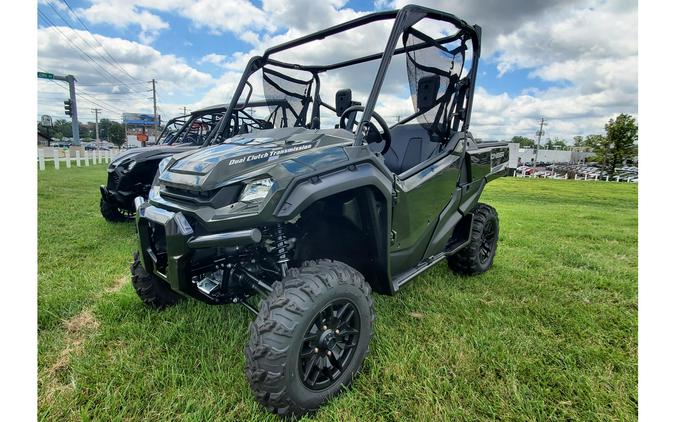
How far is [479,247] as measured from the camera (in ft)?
12.9

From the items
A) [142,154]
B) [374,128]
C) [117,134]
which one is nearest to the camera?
[374,128]

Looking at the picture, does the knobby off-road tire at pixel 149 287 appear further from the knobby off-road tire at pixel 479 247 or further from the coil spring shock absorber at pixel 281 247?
the knobby off-road tire at pixel 479 247

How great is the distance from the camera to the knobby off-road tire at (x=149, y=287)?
287 cm

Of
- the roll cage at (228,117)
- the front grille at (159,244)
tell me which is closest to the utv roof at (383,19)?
the roll cage at (228,117)

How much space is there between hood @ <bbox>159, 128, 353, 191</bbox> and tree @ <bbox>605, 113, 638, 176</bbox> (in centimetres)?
4598

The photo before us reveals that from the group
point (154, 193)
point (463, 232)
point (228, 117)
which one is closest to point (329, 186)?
point (154, 193)

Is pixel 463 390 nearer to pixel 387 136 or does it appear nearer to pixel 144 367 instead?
pixel 387 136

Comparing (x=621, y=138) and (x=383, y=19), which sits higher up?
(x=621, y=138)

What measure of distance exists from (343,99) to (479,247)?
209 centimetres

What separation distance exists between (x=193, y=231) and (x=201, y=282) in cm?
42

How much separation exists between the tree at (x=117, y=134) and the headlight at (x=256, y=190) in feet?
300

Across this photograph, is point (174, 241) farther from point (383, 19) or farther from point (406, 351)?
point (383, 19)

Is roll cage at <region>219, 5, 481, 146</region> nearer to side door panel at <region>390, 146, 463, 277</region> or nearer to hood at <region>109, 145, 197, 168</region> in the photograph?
side door panel at <region>390, 146, 463, 277</region>

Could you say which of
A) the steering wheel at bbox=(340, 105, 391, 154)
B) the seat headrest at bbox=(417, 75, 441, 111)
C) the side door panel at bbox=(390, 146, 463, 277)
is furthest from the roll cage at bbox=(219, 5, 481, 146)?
the steering wheel at bbox=(340, 105, 391, 154)
